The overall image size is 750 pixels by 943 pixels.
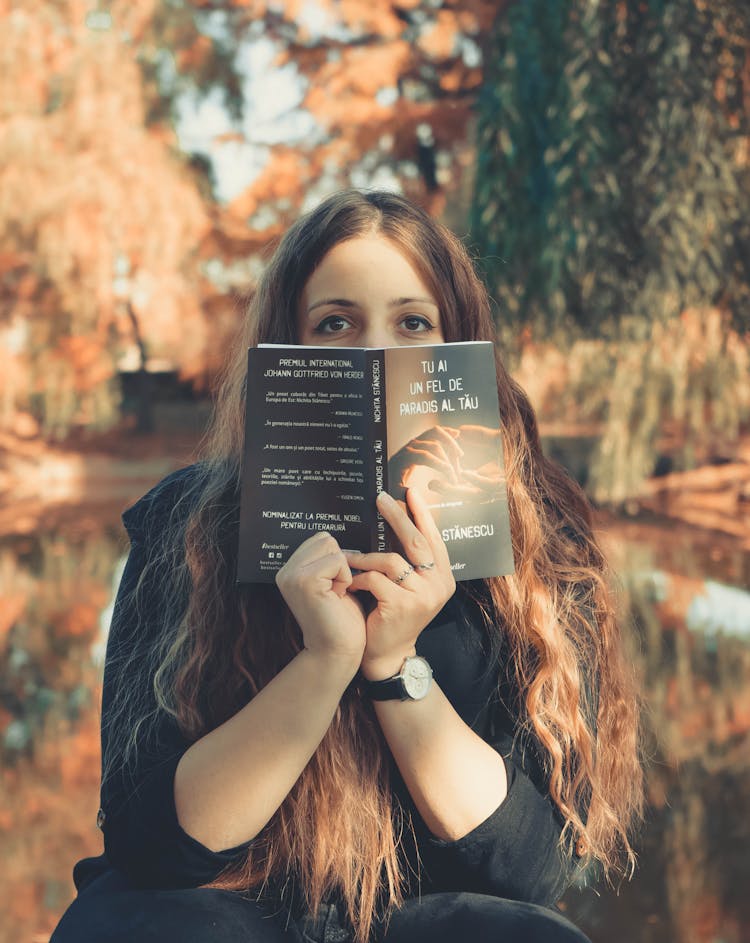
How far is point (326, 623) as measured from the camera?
1062 mm

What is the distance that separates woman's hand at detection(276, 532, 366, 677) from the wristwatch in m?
0.05

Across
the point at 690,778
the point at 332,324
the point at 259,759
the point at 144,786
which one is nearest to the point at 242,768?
the point at 259,759

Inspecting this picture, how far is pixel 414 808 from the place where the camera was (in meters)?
1.21

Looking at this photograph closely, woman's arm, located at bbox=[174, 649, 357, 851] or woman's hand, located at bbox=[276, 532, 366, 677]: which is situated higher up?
woman's hand, located at bbox=[276, 532, 366, 677]

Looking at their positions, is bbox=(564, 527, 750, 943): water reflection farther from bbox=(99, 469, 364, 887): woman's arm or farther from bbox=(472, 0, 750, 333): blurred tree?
bbox=(472, 0, 750, 333): blurred tree

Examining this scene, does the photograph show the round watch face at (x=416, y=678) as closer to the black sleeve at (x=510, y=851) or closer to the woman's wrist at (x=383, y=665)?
the woman's wrist at (x=383, y=665)

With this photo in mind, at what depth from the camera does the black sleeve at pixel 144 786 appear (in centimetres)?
107

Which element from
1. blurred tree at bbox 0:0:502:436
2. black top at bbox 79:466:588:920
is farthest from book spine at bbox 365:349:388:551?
blurred tree at bbox 0:0:502:436

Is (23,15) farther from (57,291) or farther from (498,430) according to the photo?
(498,430)

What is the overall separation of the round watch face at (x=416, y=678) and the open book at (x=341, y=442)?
14 cm

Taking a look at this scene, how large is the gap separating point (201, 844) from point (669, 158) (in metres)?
3.42

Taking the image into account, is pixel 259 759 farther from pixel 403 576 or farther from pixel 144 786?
pixel 403 576

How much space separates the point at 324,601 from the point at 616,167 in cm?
324

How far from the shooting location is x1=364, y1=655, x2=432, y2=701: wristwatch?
1.12m
